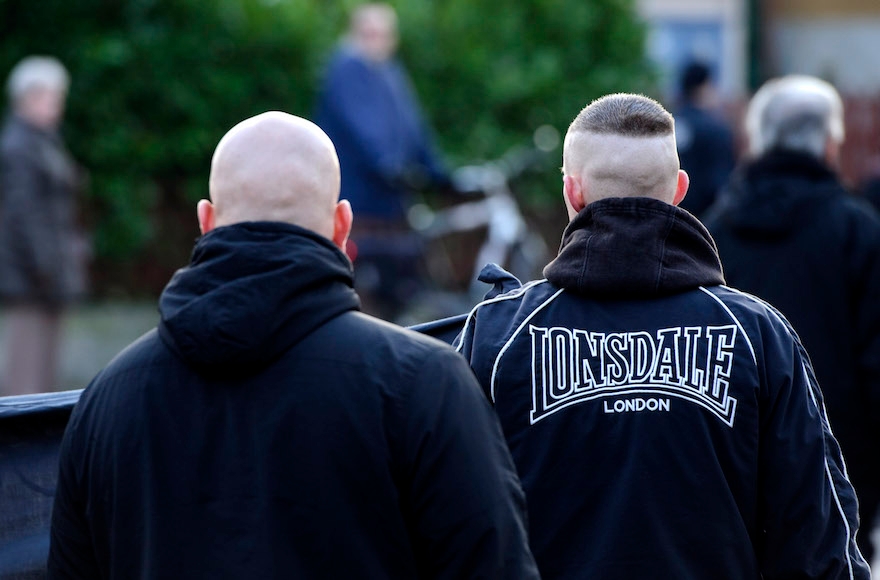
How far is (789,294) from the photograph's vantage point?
15.6ft

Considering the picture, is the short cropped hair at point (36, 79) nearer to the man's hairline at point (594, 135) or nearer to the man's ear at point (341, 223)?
the man's hairline at point (594, 135)

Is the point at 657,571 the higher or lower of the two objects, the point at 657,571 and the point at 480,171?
the higher

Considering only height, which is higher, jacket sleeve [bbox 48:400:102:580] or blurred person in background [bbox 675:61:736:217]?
jacket sleeve [bbox 48:400:102:580]

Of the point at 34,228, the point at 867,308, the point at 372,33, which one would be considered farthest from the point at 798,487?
Answer: the point at 34,228

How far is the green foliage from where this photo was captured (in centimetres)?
1198

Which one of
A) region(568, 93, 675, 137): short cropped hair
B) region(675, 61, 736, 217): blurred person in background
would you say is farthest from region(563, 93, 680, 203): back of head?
region(675, 61, 736, 217): blurred person in background

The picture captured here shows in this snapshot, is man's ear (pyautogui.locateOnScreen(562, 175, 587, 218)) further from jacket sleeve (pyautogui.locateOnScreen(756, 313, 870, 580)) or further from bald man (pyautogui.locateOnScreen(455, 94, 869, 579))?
jacket sleeve (pyautogui.locateOnScreen(756, 313, 870, 580))

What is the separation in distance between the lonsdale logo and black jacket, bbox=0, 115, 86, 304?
6.82 metres

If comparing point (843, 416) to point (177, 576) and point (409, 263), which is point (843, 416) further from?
point (409, 263)

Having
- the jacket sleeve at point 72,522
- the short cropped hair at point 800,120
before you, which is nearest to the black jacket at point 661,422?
the jacket sleeve at point 72,522

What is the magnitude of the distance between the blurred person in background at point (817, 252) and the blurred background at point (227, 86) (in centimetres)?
593

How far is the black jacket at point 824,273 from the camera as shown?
4.62 m

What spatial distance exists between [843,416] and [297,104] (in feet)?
27.3

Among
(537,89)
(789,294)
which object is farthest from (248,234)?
(537,89)
